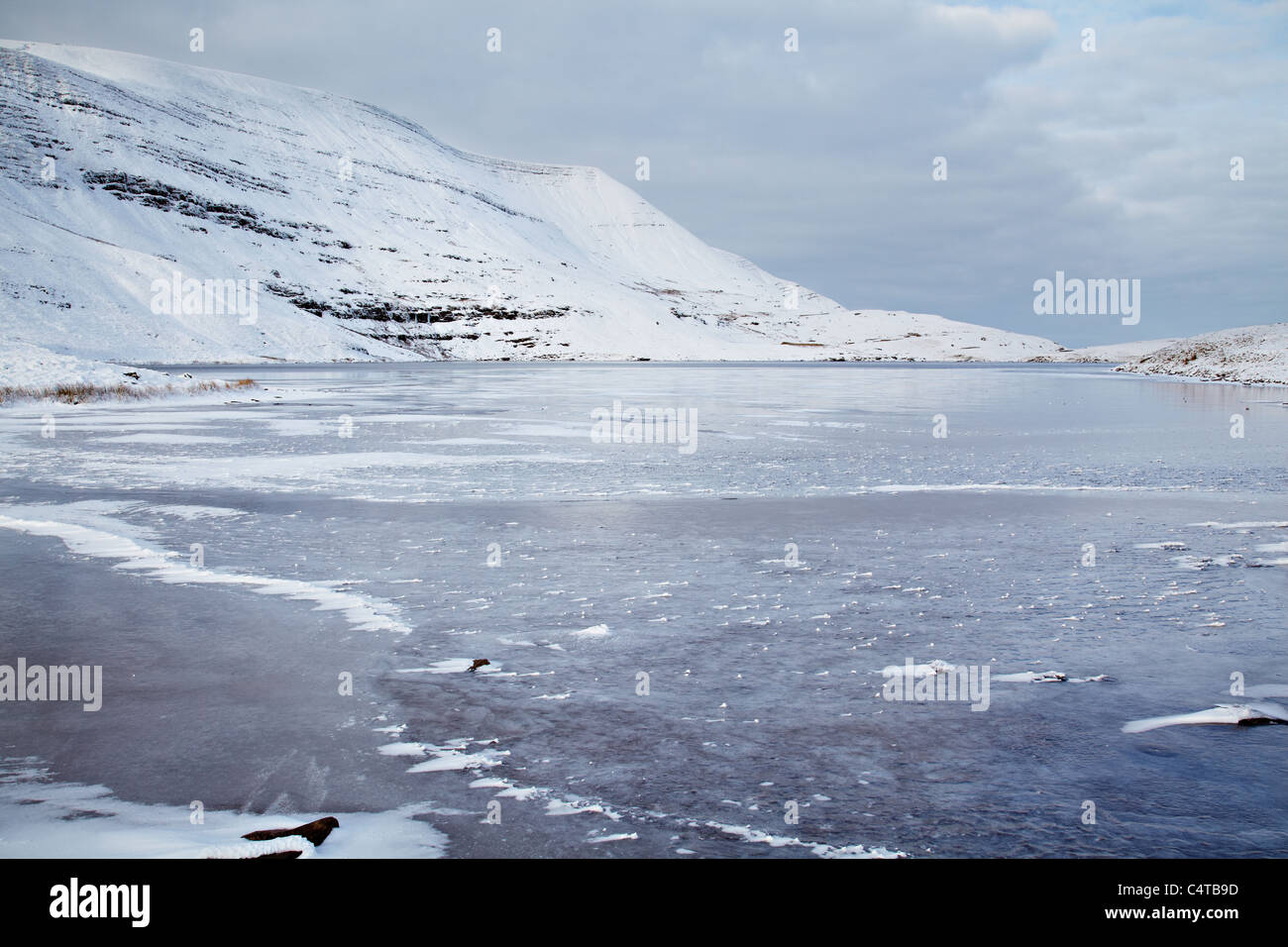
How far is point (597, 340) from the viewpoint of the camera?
15525 centimetres

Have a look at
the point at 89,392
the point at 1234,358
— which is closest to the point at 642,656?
the point at 89,392

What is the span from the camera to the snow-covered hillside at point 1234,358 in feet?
178

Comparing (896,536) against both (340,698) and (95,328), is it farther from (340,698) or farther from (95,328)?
(95,328)

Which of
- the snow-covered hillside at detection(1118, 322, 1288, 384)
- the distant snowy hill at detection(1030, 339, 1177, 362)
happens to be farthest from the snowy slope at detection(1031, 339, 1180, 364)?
the snow-covered hillside at detection(1118, 322, 1288, 384)

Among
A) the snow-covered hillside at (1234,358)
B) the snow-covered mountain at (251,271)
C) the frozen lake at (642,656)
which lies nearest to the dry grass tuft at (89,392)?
the frozen lake at (642,656)

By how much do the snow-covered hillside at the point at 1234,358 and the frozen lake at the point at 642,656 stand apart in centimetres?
4640

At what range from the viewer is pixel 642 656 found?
6.48m

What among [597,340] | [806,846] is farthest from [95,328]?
[806,846]

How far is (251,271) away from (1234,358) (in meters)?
119

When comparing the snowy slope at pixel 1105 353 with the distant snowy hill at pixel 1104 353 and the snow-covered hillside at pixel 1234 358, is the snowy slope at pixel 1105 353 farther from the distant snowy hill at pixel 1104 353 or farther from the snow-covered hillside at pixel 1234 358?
the snow-covered hillside at pixel 1234 358

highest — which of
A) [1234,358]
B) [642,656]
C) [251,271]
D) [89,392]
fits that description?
[251,271]

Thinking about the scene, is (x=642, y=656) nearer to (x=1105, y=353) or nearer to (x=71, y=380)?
(x=71, y=380)

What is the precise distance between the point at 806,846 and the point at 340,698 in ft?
9.94
